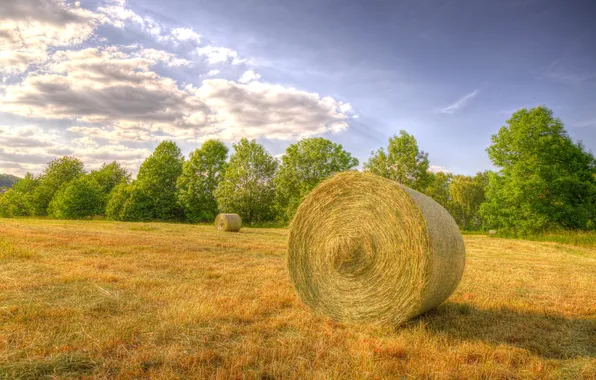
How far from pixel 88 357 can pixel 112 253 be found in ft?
26.1

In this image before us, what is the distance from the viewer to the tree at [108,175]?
203ft

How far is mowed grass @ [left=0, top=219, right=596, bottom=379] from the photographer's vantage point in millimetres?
3576

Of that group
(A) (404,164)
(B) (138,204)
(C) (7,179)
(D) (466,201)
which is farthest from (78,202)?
(C) (7,179)

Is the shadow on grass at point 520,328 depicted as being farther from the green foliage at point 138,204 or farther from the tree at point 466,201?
the tree at point 466,201

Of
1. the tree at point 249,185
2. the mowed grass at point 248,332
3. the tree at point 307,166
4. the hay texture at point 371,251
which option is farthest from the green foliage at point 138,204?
the hay texture at point 371,251

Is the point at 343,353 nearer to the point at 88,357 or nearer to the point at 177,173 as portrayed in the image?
the point at 88,357

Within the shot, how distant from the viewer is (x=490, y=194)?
→ 3062 cm

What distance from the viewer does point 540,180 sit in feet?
89.1

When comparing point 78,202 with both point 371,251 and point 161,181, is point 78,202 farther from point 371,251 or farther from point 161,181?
point 371,251

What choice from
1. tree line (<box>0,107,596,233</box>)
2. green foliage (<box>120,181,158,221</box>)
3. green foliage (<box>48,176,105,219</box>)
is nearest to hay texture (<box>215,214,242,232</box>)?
tree line (<box>0,107,596,233</box>)

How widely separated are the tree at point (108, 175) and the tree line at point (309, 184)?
5411 mm

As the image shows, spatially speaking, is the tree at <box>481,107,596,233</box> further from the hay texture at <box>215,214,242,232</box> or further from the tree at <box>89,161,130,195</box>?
the tree at <box>89,161,130,195</box>

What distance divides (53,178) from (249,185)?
38.8 m

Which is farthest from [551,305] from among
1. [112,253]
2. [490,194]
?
[490,194]
